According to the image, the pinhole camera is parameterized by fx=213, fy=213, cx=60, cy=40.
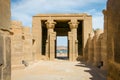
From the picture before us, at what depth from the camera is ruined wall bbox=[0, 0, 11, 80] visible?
2.62m

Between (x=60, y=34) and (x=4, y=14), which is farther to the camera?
(x=60, y=34)

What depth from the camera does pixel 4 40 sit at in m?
2.69

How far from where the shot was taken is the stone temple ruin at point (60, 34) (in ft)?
9.16

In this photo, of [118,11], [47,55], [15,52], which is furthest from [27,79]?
[47,55]

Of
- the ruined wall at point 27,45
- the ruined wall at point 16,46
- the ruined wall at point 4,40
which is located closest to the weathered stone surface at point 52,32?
the ruined wall at point 27,45

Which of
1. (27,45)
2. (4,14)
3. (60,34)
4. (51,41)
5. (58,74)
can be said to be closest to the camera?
(4,14)

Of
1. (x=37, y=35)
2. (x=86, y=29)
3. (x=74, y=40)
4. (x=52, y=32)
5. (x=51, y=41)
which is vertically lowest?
(x=51, y=41)

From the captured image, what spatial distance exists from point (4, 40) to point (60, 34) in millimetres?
25409

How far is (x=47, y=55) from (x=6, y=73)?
20245mm

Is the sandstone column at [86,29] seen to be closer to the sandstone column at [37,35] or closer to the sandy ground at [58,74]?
the sandstone column at [37,35]

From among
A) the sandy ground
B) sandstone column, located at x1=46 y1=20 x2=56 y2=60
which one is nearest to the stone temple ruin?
sandstone column, located at x1=46 y1=20 x2=56 y2=60

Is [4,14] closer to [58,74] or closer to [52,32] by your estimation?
[58,74]

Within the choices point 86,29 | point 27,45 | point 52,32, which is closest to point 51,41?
point 52,32

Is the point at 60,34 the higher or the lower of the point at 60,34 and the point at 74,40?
the higher
